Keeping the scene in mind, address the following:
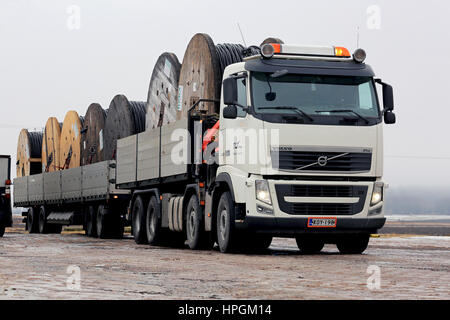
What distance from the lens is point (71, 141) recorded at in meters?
30.3

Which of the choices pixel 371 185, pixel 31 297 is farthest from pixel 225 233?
pixel 31 297

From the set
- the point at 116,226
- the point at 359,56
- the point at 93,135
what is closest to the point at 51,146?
the point at 93,135

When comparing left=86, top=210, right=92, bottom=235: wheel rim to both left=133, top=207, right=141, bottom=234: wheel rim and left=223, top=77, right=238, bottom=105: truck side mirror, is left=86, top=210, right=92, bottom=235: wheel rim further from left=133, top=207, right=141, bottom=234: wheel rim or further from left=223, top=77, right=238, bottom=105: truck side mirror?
left=223, top=77, right=238, bottom=105: truck side mirror

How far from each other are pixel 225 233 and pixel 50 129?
771 inches

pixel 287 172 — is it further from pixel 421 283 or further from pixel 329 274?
pixel 421 283

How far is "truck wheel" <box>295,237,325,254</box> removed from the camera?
17.5 metres

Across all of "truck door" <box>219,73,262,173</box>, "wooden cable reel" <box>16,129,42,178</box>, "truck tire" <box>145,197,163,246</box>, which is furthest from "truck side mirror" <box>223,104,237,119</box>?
"wooden cable reel" <box>16,129,42,178</box>

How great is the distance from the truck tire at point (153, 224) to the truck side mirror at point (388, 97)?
6108 millimetres

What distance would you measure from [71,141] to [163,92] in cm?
967

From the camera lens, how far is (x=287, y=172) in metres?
14.2

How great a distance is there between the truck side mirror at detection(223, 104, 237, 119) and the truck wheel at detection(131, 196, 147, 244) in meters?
6.15
